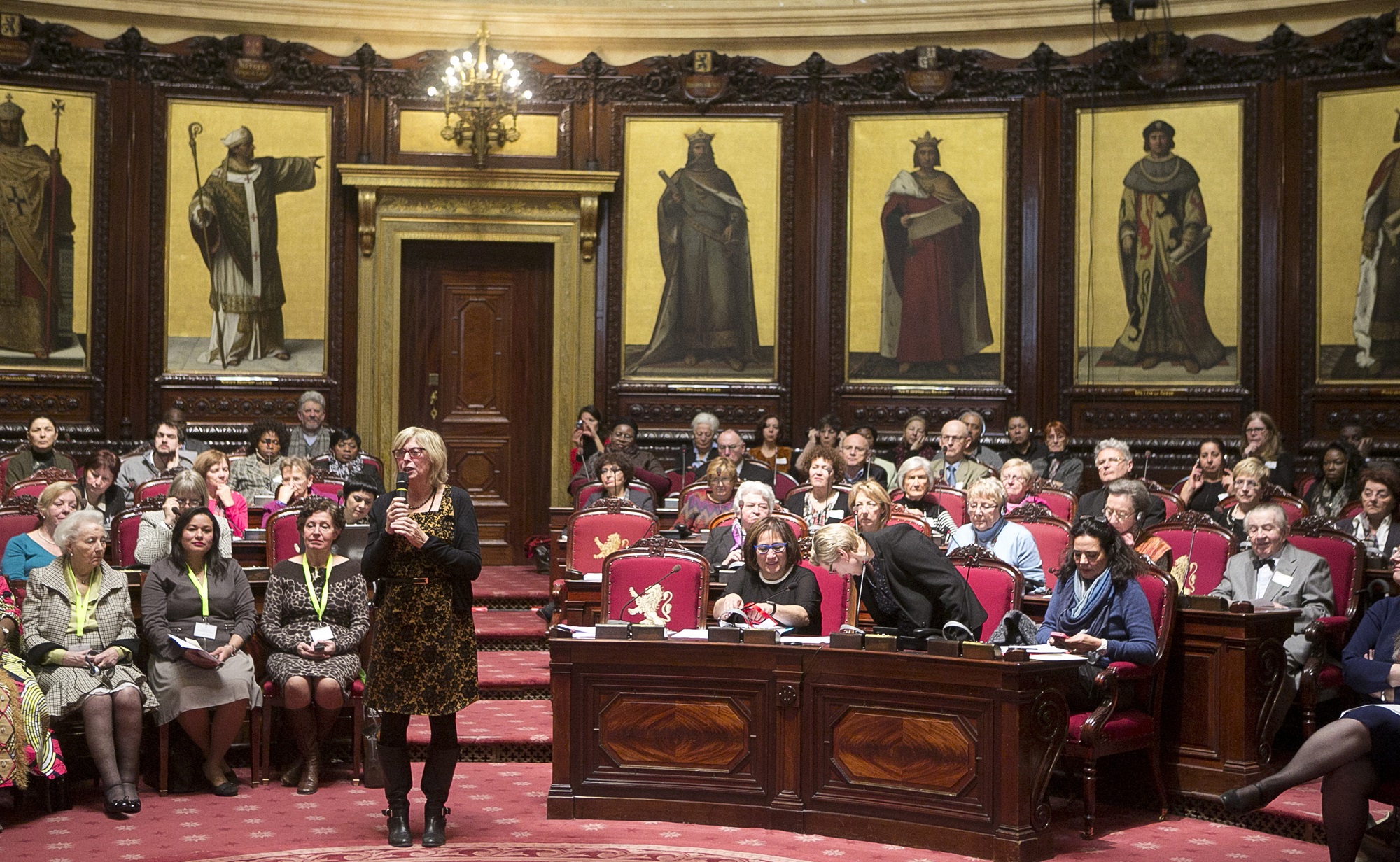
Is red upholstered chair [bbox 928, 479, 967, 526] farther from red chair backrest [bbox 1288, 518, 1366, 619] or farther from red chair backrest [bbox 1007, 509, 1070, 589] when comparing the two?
red chair backrest [bbox 1288, 518, 1366, 619]

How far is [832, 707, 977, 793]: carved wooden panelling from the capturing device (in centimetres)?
494

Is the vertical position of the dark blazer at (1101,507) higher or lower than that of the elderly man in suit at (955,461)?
lower

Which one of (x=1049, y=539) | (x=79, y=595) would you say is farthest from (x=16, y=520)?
(x=1049, y=539)

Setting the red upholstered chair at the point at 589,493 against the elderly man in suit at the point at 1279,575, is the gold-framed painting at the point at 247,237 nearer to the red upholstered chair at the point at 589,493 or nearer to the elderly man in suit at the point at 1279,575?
the red upholstered chair at the point at 589,493

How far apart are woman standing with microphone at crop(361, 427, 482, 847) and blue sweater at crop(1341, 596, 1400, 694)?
297 centimetres

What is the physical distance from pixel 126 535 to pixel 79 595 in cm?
150

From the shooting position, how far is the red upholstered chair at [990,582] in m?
5.85

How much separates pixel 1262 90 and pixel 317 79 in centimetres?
667

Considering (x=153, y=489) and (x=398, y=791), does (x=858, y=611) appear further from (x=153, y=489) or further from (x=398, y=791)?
(x=153, y=489)

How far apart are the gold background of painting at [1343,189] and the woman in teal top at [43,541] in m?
7.81

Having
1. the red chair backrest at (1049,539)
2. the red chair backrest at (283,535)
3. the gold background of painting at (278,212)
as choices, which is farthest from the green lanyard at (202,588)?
the gold background of painting at (278,212)

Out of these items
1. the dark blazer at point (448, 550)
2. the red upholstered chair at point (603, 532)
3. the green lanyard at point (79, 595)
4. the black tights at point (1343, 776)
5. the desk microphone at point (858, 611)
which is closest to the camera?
the black tights at point (1343, 776)

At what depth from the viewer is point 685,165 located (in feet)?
36.2

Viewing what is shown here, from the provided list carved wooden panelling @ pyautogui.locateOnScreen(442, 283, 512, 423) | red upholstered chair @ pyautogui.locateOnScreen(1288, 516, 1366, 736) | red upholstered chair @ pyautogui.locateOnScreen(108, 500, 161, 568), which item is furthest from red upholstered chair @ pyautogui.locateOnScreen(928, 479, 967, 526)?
red upholstered chair @ pyautogui.locateOnScreen(108, 500, 161, 568)
